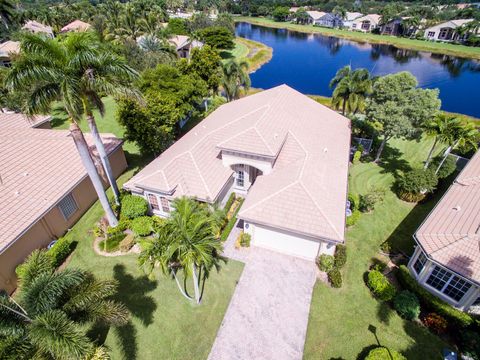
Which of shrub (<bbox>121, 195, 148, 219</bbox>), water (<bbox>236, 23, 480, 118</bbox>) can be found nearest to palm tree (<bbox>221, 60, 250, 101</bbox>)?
water (<bbox>236, 23, 480, 118</bbox>)

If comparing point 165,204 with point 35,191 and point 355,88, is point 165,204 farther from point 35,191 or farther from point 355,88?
point 355,88

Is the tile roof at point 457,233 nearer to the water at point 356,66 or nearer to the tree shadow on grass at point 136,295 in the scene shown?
the tree shadow on grass at point 136,295

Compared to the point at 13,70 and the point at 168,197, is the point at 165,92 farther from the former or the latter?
the point at 13,70

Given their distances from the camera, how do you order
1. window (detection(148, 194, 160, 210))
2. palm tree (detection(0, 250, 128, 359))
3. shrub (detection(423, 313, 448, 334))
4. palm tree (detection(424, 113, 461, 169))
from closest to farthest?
palm tree (detection(0, 250, 128, 359)) < shrub (detection(423, 313, 448, 334)) < window (detection(148, 194, 160, 210)) < palm tree (detection(424, 113, 461, 169))

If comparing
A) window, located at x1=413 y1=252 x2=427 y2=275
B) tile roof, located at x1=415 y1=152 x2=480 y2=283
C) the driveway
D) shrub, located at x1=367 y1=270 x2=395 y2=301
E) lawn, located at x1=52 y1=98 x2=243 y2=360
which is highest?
tile roof, located at x1=415 y1=152 x2=480 y2=283

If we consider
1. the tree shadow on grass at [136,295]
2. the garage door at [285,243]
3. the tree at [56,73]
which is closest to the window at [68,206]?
the tree shadow on grass at [136,295]

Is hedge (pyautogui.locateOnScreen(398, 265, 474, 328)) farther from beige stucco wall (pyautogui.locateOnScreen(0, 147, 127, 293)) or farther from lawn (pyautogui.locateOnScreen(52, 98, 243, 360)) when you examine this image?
beige stucco wall (pyautogui.locateOnScreen(0, 147, 127, 293))
